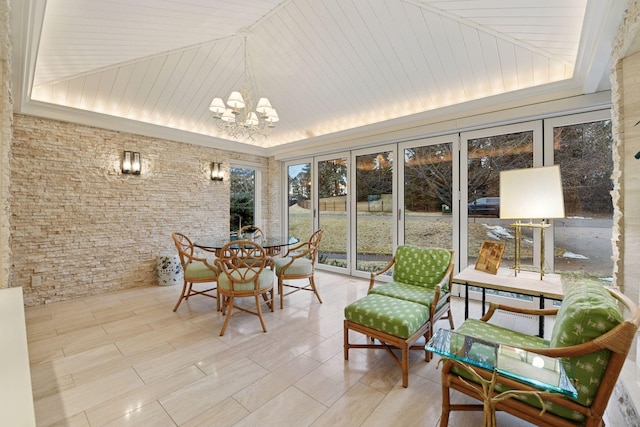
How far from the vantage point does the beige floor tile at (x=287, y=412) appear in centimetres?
170

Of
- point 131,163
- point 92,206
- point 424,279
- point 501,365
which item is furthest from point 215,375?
point 131,163

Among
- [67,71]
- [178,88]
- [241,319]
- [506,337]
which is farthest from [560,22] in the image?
[67,71]

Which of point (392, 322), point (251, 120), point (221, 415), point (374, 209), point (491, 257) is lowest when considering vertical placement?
point (221, 415)

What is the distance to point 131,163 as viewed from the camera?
432 centimetres

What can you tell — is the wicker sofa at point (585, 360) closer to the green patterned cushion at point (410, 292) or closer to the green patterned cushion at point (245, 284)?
the green patterned cushion at point (410, 292)

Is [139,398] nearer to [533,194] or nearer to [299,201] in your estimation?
[533,194]

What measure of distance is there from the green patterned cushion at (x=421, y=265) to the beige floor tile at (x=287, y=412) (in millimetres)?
1535

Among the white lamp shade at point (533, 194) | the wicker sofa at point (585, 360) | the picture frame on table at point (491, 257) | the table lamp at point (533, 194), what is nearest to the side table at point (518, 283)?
the picture frame on table at point (491, 257)

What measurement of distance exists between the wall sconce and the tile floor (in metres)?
2.11

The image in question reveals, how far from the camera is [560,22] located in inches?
93.0

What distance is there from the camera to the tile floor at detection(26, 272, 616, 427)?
1.75 metres

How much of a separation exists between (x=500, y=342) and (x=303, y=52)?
369 cm

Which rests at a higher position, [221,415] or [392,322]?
[392,322]

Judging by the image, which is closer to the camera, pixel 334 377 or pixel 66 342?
pixel 334 377
